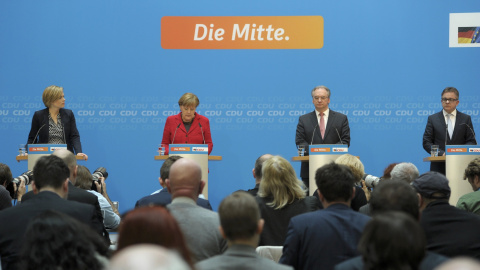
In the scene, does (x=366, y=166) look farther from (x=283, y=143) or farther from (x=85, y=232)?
(x=85, y=232)

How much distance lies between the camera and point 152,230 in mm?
1646

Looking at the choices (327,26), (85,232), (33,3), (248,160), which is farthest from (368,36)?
(85,232)

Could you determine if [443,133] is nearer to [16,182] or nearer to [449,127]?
[449,127]

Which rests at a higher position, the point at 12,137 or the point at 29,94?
the point at 29,94

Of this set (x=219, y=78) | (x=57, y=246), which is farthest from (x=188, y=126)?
(x=57, y=246)

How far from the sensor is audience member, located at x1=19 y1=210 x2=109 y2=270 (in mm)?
1964

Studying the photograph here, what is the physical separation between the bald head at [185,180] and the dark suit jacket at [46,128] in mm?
3950

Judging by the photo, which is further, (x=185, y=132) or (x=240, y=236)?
(x=185, y=132)

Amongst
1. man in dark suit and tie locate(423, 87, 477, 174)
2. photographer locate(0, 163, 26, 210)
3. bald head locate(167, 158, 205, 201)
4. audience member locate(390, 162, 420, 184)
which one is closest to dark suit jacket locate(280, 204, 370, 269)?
bald head locate(167, 158, 205, 201)

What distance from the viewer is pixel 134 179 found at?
898cm

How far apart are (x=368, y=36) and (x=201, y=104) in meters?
2.57

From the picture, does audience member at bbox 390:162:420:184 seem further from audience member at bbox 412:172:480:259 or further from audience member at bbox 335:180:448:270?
audience member at bbox 335:180:448:270

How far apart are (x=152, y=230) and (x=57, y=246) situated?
50 cm

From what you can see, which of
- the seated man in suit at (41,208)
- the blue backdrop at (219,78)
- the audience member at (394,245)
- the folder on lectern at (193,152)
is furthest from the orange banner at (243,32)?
the audience member at (394,245)
